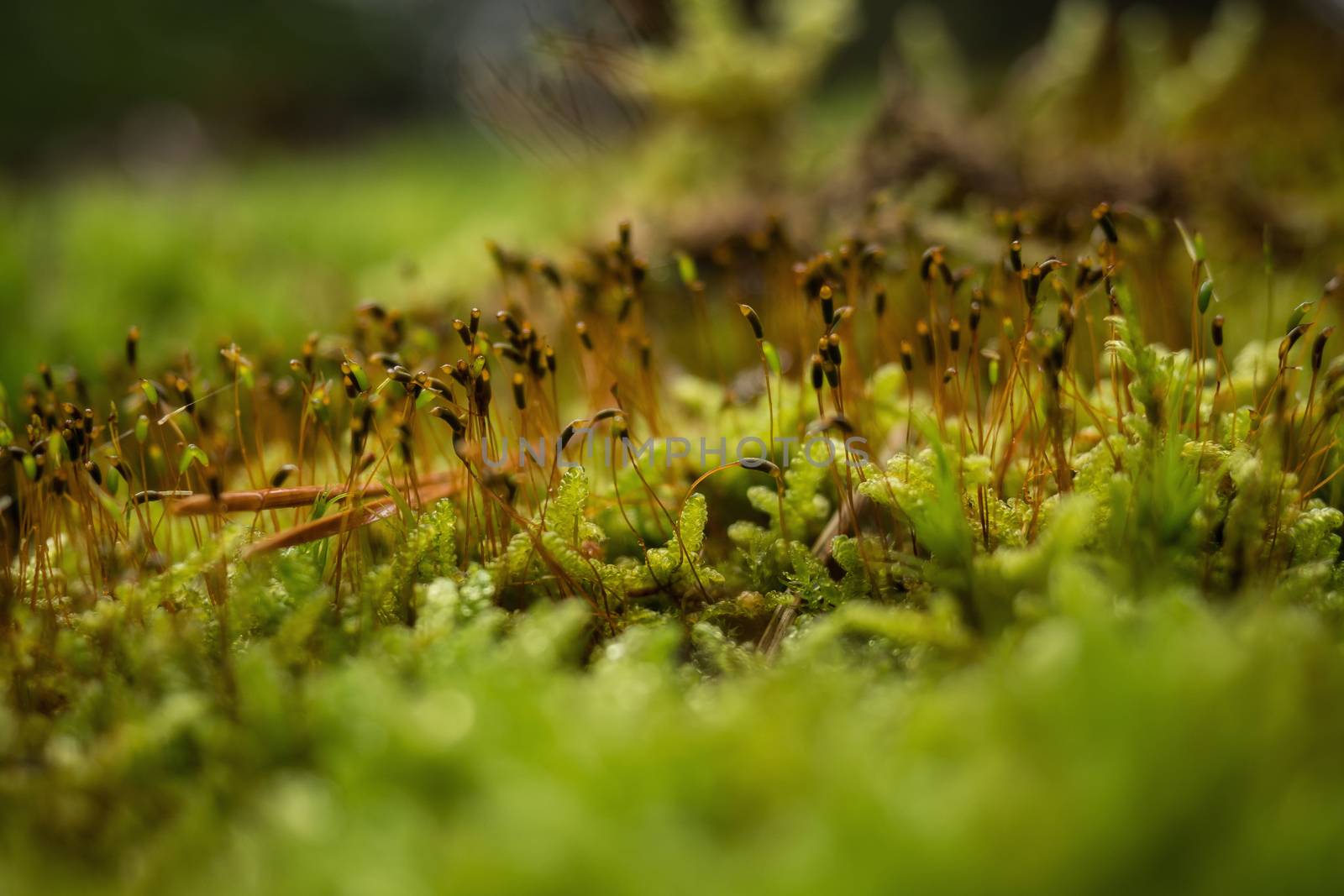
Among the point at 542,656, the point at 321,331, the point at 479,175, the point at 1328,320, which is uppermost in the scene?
the point at 479,175

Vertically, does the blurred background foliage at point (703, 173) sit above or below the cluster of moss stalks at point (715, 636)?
above

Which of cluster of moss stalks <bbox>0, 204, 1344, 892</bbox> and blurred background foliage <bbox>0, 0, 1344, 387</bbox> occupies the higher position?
blurred background foliage <bbox>0, 0, 1344, 387</bbox>

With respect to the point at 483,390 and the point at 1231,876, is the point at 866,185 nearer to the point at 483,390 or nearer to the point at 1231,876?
the point at 483,390

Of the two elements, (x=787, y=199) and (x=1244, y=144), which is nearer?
(x=787, y=199)

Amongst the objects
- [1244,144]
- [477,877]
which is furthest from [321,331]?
[1244,144]

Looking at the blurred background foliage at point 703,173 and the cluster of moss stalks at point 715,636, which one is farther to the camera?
the blurred background foliage at point 703,173

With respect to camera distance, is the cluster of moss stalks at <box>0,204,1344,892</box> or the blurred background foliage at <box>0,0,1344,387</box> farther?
the blurred background foliage at <box>0,0,1344,387</box>

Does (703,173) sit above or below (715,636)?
above

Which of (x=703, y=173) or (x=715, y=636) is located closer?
(x=715, y=636)
